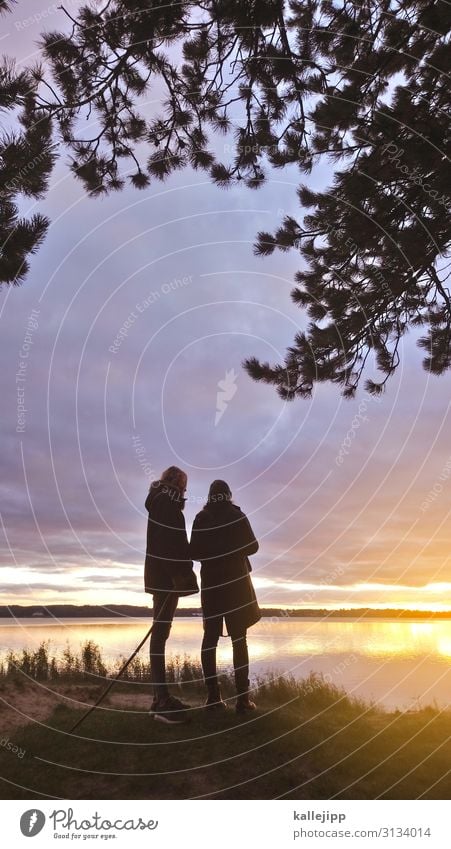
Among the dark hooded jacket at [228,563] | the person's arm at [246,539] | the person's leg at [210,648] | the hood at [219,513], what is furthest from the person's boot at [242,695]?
the hood at [219,513]

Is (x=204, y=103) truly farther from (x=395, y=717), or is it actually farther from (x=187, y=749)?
(x=395, y=717)

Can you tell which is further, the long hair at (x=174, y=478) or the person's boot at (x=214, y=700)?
the long hair at (x=174, y=478)

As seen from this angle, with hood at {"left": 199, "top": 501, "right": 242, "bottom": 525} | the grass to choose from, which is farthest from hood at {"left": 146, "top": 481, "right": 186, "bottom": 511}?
the grass

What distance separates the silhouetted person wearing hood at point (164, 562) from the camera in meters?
5.83

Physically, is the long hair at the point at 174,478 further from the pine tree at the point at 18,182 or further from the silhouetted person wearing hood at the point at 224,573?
the pine tree at the point at 18,182

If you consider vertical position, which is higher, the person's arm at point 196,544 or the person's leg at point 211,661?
the person's arm at point 196,544

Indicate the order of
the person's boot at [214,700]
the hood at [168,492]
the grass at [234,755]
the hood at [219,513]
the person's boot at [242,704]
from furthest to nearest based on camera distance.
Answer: the hood at [219,513], the hood at [168,492], the person's boot at [214,700], the person's boot at [242,704], the grass at [234,755]

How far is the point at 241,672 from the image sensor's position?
5.82 metres

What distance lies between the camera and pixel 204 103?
22.8 feet

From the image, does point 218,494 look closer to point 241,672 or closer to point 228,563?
point 228,563

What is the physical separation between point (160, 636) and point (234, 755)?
58.5 inches

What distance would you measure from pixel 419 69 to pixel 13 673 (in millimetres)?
9281

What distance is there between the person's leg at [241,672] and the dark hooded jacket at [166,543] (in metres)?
0.94
